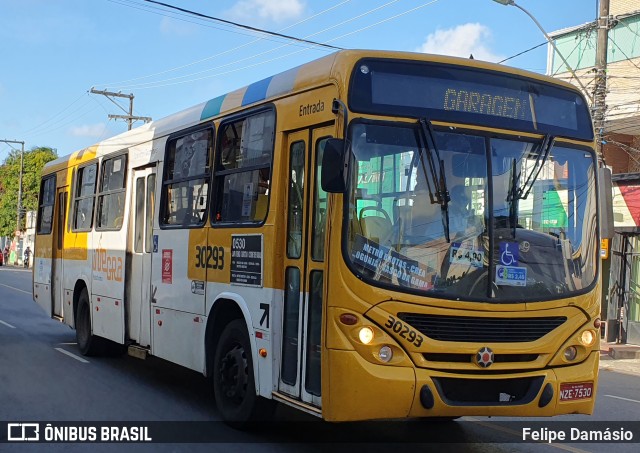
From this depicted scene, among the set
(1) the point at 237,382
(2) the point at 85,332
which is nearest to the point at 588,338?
(1) the point at 237,382

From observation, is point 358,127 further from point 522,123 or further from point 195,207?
point 195,207

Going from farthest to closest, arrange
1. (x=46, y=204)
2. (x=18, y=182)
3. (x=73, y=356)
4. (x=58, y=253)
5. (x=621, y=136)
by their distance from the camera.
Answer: (x=18, y=182)
(x=621, y=136)
(x=46, y=204)
(x=58, y=253)
(x=73, y=356)

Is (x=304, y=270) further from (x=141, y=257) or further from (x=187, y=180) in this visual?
(x=141, y=257)

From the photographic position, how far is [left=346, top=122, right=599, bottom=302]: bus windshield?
579cm

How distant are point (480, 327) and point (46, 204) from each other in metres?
11.4

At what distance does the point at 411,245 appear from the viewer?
229 inches

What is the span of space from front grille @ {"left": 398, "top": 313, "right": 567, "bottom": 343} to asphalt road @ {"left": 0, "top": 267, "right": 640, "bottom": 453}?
1.58m

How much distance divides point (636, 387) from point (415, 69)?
9181mm

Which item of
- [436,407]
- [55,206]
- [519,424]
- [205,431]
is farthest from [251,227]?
[55,206]

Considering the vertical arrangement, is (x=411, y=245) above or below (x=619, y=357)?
above

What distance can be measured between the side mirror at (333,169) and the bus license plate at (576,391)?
239cm

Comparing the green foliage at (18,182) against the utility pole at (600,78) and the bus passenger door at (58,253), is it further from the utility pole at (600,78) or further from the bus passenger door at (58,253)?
the utility pole at (600,78)

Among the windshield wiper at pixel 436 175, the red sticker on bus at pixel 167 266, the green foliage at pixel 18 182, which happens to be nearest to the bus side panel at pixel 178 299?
the red sticker on bus at pixel 167 266

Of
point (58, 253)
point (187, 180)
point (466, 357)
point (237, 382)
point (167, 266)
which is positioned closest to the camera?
point (466, 357)
